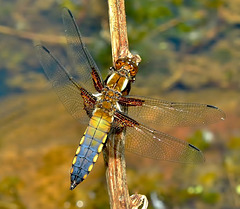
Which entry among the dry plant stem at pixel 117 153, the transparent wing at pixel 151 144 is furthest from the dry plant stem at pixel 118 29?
the transparent wing at pixel 151 144

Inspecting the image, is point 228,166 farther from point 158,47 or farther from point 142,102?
point 158,47

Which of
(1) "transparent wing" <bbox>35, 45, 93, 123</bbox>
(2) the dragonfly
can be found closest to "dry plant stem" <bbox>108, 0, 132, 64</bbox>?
(2) the dragonfly

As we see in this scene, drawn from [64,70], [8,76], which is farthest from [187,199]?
[8,76]

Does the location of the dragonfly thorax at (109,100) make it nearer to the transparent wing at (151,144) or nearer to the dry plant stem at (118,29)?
the transparent wing at (151,144)

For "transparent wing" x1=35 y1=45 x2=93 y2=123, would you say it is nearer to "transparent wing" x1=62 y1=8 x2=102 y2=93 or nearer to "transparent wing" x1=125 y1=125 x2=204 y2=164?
"transparent wing" x1=62 y1=8 x2=102 y2=93

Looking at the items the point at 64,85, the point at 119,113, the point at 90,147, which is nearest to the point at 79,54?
the point at 64,85

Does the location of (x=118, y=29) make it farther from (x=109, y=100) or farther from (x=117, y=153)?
(x=117, y=153)
